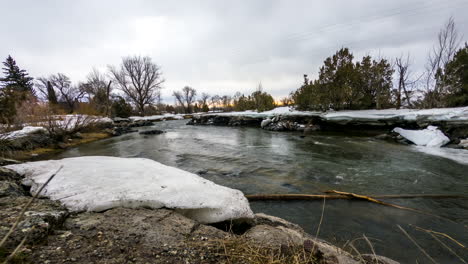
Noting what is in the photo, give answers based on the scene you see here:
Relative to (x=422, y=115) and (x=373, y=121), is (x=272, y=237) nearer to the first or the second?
(x=422, y=115)

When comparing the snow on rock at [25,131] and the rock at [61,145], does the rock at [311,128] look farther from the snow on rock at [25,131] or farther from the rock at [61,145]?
the snow on rock at [25,131]

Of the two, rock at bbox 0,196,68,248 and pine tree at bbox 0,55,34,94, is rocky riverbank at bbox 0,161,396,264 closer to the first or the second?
rock at bbox 0,196,68,248

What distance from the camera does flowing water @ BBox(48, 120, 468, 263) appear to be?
2152 millimetres

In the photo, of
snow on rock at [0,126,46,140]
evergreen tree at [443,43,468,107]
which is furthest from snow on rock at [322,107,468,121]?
snow on rock at [0,126,46,140]

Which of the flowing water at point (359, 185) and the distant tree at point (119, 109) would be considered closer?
the flowing water at point (359, 185)

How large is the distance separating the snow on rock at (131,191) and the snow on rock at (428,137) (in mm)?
9185

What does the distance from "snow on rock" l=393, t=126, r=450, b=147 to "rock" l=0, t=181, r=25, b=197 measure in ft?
38.0

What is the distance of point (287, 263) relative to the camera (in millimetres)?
1203

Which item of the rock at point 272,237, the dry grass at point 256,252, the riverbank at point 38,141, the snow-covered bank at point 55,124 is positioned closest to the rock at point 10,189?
the dry grass at point 256,252

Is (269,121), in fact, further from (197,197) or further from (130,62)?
(130,62)

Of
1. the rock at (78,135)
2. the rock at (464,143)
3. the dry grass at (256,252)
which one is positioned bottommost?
the rock at (464,143)

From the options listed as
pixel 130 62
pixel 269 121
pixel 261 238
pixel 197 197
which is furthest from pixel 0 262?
pixel 130 62

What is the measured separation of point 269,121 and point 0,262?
14603 millimetres

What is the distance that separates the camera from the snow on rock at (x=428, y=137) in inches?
254
